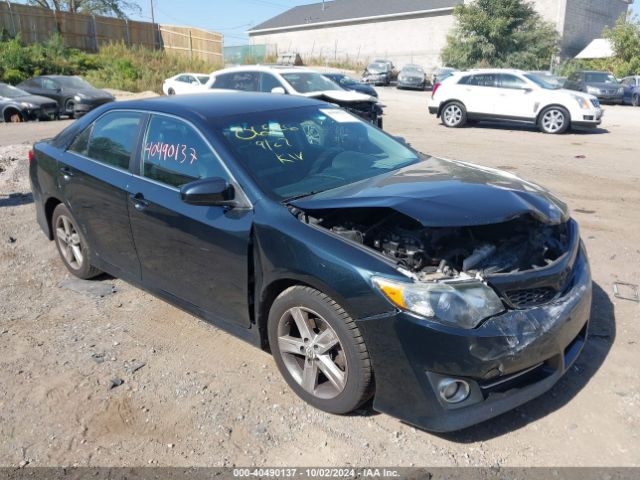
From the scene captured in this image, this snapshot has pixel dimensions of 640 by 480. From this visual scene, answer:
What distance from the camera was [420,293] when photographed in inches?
106

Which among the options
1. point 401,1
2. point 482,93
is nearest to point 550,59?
point 401,1

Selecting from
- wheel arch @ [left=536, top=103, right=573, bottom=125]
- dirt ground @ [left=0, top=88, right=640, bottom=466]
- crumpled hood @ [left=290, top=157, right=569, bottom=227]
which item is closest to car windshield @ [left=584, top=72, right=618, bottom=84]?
wheel arch @ [left=536, top=103, right=573, bottom=125]

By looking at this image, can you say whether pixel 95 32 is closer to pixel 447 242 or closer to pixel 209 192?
pixel 209 192

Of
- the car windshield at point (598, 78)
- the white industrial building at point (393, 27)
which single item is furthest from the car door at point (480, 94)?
the white industrial building at point (393, 27)

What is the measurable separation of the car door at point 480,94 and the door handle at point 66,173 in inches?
508

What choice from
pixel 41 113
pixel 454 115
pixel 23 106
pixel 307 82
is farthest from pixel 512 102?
pixel 23 106

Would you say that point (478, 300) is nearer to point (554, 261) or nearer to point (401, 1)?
point (554, 261)

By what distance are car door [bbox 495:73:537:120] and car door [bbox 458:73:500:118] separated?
137 millimetres

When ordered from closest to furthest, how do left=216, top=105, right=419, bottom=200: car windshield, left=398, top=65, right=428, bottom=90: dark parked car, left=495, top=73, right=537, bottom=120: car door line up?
left=216, top=105, right=419, bottom=200: car windshield → left=495, top=73, right=537, bottom=120: car door → left=398, top=65, right=428, bottom=90: dark parked car

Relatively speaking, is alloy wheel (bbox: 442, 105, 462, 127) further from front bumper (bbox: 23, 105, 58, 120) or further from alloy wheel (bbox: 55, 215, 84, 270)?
alloy wheel (bbox: 55, 215, 84, 270)

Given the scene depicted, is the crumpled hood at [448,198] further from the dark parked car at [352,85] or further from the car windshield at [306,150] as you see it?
the dark parked car at [352,85]

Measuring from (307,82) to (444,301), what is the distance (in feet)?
36.9

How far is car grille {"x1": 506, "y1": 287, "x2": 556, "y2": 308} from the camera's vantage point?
2.86m

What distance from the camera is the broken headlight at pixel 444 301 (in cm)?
268
